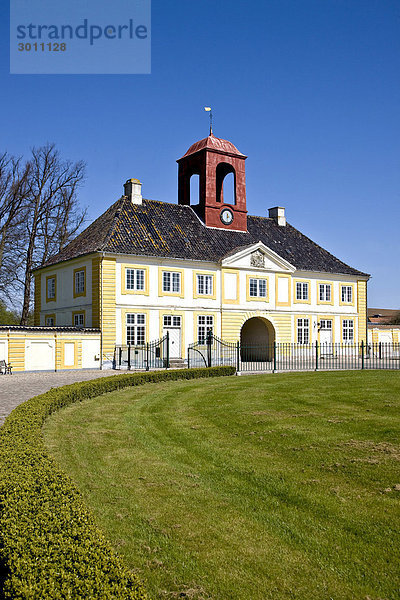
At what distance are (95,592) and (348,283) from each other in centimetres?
4028

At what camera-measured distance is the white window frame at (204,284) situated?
34156 mm

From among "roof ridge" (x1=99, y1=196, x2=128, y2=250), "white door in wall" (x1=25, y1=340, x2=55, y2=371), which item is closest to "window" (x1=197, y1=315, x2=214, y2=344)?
"roof ridge" (x1=99, y1=196, x2=128, y2=250)

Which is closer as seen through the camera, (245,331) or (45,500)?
(45,500)

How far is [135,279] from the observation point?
31516mm

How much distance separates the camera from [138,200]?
35312mm

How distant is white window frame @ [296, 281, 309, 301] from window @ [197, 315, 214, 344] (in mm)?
7877

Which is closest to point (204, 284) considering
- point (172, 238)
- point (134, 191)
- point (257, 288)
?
point (172, 238)

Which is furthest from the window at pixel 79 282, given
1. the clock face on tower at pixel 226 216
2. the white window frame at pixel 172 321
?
the clock face on tower at pixel 226 216

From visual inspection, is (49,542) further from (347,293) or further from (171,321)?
(347,293)

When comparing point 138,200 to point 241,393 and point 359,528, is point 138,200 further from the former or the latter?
point 359,528

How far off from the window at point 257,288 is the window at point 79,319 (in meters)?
11.2

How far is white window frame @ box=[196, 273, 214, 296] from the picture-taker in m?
34.2

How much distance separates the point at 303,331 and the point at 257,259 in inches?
262

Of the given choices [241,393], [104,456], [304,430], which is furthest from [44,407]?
[241,393]
